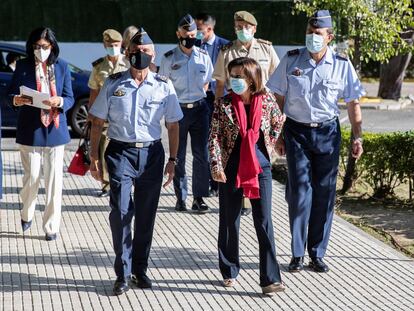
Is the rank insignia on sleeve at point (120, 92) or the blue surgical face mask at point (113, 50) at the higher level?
the rank insignia on sleeve at point (120, 92)

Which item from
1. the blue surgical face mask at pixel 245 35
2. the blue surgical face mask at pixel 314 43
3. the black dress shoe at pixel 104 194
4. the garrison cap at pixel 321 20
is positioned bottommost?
the black dress shoe at pixel 104 194

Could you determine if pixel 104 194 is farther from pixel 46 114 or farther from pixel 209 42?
pixel 46 114

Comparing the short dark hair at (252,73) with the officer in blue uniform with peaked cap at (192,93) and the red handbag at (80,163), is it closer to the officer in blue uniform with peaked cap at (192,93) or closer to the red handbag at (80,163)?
the red handbag at (80,163)

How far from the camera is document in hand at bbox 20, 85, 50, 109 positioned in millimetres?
8695

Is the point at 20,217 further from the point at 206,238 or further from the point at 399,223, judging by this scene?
the point at 399,223

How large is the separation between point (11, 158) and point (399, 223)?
599cm

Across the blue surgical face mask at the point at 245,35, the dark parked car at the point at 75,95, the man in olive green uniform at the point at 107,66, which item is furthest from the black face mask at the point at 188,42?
the dark parked car at the point at 75,95

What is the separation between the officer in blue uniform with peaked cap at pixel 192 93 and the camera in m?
10.3

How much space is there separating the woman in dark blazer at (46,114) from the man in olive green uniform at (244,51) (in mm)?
1700

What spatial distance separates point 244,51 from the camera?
396 inches

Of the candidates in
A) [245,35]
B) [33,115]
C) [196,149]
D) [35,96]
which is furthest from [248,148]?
[196,149]

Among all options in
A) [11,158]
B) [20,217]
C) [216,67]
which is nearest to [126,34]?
[216,67]

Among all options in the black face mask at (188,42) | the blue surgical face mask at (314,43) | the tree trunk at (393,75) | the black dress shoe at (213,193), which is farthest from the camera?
the tree trunk at (393,75)

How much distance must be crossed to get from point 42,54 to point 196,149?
7.76 ft
